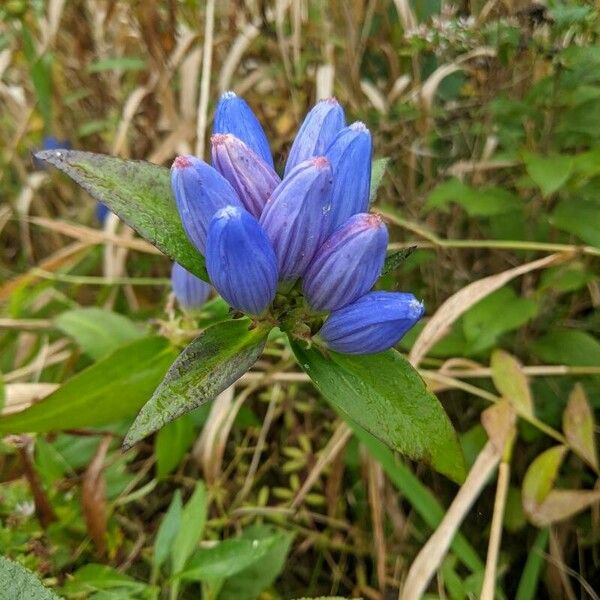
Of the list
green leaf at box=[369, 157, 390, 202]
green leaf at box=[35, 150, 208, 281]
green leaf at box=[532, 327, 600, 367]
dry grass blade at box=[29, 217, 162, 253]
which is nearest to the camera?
green leaf at box=[35, 150, 208, 281]

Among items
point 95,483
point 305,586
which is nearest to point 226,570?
point 95,483

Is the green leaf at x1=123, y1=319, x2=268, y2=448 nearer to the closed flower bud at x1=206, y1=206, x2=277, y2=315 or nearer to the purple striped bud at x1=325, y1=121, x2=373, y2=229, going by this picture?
the closed flower bud at x1=206, y1=206, x2=277, y2=315

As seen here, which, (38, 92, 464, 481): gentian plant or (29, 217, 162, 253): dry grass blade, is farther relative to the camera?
(29, 217, 162, 253): dry grass blade

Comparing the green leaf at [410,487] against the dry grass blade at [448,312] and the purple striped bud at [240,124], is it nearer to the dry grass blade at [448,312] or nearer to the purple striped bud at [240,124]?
the dry grass blade at [448,312]

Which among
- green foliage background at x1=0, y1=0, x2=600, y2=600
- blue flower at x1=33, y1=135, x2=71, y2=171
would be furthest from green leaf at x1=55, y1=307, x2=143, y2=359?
blue flower at x1=33, y1=135, x2=71, y2=171

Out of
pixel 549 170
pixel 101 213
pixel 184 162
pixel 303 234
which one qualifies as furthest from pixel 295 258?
pixel 101 213

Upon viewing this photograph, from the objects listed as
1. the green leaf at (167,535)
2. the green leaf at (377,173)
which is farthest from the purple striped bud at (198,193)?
the green leaf at (167,535)

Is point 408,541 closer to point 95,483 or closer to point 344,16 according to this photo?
point 95,483

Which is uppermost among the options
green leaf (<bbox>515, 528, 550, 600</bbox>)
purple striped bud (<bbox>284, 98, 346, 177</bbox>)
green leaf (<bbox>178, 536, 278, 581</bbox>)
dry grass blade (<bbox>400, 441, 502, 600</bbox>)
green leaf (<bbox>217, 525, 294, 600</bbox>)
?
purple striped bud (<bbox>284, 98, 346, 177</bbox>)
